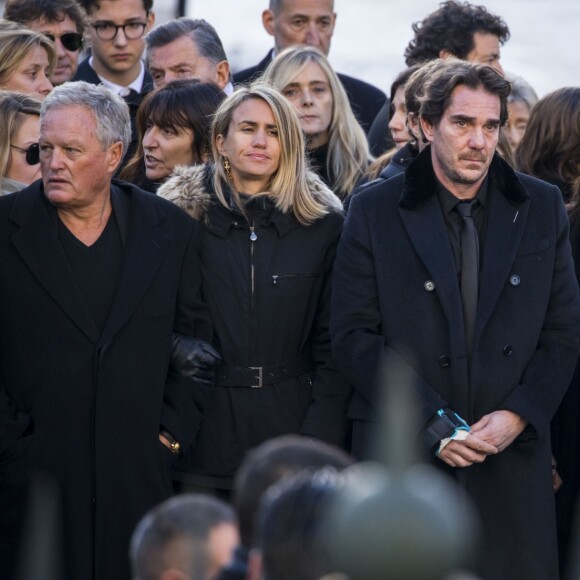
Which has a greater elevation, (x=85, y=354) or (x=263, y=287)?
(x=263, y=287)

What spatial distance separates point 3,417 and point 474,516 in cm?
175

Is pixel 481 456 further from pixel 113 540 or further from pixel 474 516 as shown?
pixel 113 540

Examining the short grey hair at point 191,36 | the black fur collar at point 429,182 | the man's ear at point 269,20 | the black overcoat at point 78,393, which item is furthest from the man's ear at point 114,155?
the man's ear at point 269,20

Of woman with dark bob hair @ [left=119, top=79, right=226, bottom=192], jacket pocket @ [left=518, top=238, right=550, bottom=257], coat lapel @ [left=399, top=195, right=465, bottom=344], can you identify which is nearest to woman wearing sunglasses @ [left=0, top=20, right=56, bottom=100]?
woman with dark bob hair @ [left=119, top=79, right=226, bottom=192]

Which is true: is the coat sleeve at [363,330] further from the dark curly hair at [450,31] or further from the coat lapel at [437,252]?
the dark curly hair at [450,31]

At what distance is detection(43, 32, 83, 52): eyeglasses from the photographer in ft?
24.3

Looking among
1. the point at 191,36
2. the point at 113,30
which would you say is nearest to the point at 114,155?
the point at 191,36

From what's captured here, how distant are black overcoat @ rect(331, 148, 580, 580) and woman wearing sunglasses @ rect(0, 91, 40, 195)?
56.7 inches

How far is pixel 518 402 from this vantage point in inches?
192

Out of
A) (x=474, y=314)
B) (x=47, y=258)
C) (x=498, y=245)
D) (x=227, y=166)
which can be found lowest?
(x=474, y=314)

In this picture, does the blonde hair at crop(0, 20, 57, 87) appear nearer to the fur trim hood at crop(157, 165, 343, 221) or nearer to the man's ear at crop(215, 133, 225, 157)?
the fur trim hood at crop(157, 165, 343, 221)

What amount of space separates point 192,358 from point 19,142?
4.27ft

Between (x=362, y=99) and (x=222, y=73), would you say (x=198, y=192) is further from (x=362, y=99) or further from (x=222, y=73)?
(x=362, y=99)

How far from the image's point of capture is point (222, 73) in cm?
723
